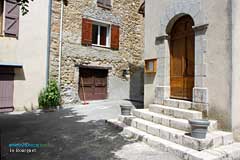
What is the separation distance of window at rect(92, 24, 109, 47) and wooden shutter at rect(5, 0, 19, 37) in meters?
3.89

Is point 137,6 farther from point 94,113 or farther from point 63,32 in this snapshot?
point 94,113

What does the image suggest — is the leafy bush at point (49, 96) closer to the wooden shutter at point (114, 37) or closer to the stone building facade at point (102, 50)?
the stone building facade at point (102, 50)

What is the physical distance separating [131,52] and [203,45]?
25.6 ft

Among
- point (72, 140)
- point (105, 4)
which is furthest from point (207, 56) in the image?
point (105, 4)

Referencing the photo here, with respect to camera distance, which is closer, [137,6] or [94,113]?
[94,113]

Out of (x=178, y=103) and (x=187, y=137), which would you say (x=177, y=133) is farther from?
(x=178, y=103)

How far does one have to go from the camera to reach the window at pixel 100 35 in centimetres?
1090

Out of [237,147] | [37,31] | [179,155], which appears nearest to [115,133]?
[179,155]

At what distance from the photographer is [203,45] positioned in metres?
4.60

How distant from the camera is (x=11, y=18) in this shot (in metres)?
8.06

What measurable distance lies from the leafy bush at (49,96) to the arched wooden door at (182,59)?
212 inches

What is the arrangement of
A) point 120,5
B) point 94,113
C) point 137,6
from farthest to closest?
point 137,6 → point 120,5 → point 94,113

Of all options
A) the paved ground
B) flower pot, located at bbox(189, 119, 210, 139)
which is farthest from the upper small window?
flower pot, located at bbox(189, 119, 210, 139)

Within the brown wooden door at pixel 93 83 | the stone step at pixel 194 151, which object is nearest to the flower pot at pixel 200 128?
the stone step at pixel 194 151
